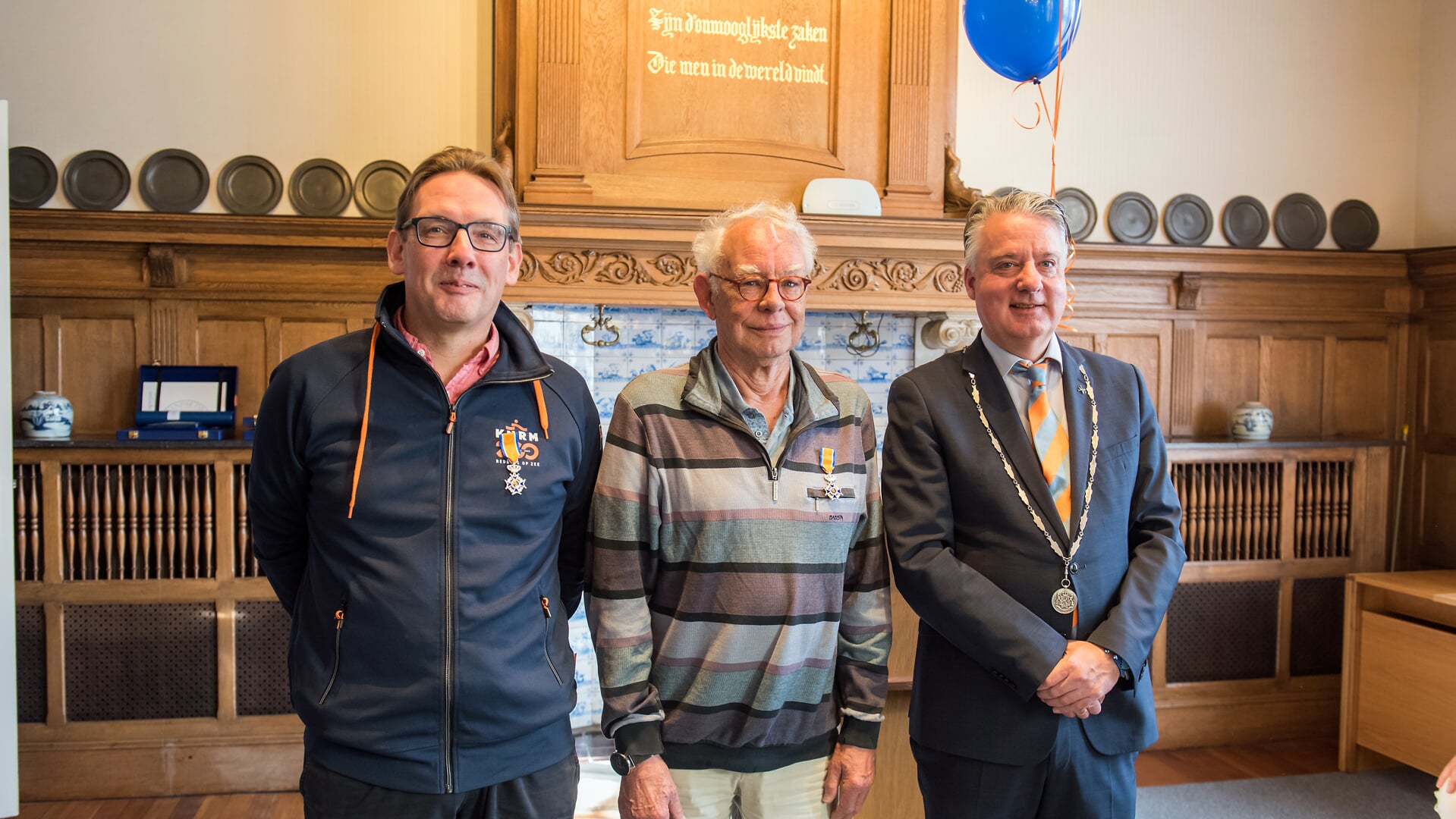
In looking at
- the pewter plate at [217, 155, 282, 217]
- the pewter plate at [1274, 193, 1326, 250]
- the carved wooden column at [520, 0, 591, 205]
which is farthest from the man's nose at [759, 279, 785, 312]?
the pewter plate at [1274, 193, 1326, 250]

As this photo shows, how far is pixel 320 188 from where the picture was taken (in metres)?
3.60

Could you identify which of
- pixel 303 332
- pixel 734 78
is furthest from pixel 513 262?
pixel 303 332

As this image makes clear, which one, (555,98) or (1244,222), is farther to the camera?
(1244,222)

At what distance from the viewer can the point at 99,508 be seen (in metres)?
3.31

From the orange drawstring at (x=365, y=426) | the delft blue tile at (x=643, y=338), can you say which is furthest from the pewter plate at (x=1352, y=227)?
the orange drawstring at (x=365, y=426)

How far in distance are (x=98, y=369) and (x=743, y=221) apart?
3.00 meters

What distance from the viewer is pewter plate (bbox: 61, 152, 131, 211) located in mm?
3490

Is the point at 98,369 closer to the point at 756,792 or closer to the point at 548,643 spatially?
the point at 548,643

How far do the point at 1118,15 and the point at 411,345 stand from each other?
146 inches

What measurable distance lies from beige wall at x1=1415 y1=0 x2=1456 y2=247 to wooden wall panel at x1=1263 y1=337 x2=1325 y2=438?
2.23 feet

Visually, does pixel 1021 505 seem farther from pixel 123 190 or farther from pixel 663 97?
pixel 123 190

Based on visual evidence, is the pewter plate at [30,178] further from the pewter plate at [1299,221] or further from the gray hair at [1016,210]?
the pewter plate at [1299,221]

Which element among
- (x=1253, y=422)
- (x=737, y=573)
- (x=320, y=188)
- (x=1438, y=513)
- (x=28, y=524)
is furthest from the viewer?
(x=1438, y=513)

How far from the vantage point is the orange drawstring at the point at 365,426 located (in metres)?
1.44
